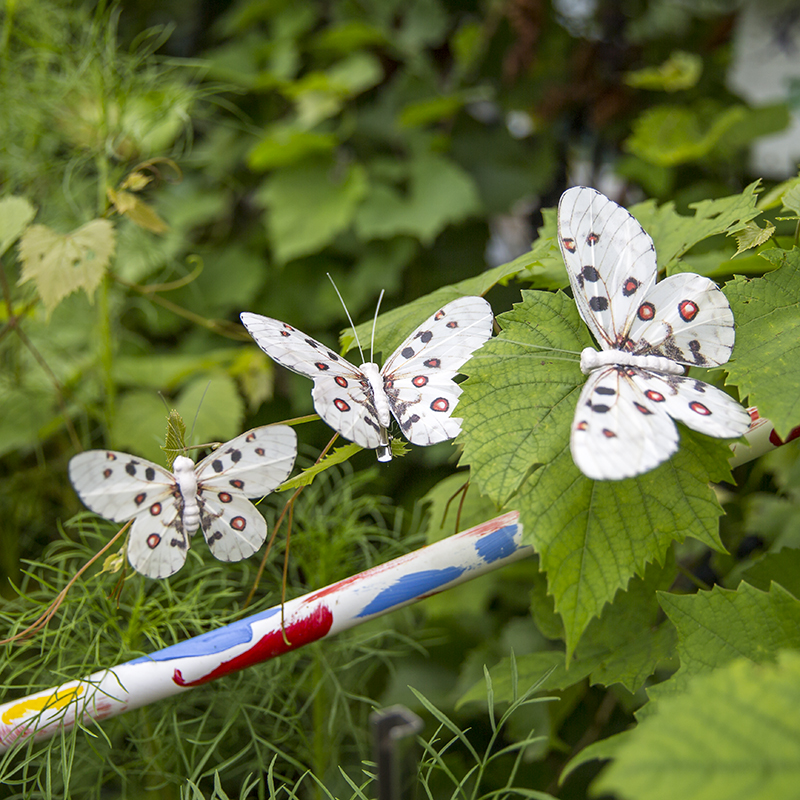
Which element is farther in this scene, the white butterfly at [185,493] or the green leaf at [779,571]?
the green leaf at [779,571]

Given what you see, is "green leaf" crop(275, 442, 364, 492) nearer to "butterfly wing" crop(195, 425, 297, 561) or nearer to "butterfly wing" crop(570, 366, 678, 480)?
"butterfly wing" crop(195, 425, 297, 561)

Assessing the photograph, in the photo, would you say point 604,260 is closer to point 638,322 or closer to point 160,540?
point 638,322

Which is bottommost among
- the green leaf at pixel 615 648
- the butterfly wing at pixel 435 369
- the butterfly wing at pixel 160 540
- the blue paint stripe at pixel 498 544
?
the green leaf at pixel 615 648

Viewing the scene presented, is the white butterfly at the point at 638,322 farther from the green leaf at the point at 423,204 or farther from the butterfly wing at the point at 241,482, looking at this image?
the green leaf at the point at 423,204

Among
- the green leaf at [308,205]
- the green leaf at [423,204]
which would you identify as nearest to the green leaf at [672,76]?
the green leaf at [423,204]

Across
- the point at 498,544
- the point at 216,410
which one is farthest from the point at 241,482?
the point at 216,410

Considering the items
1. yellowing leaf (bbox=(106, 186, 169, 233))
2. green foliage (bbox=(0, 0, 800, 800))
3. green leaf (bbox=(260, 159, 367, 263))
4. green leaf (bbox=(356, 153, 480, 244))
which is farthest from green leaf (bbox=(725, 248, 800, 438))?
green leaf (bbox=(260, 159, 367, 263))

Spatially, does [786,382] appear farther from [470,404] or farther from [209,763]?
[209,763]
